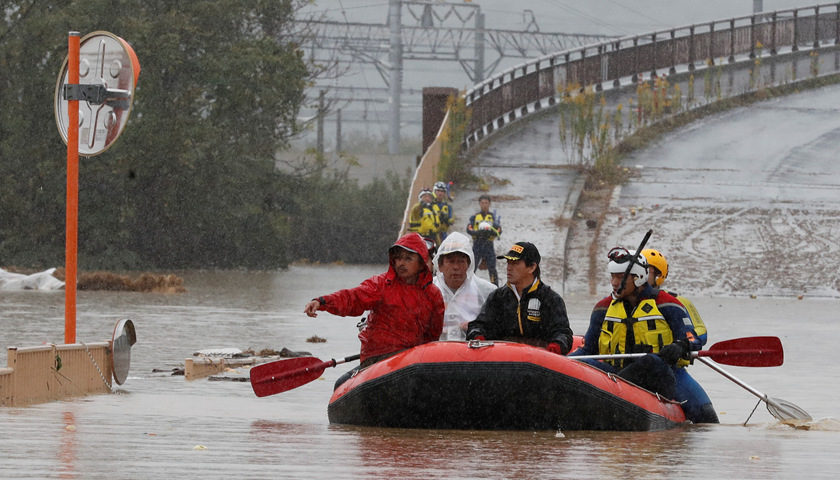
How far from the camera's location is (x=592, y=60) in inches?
1631

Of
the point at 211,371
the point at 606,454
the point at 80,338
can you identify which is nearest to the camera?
the point at 606,454

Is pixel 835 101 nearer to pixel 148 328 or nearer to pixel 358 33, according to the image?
pixel 148 328

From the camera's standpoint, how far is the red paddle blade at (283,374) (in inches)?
404

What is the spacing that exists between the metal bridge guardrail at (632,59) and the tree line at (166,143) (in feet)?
21.0

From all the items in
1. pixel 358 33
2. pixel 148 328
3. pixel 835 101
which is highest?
pixel 358 33

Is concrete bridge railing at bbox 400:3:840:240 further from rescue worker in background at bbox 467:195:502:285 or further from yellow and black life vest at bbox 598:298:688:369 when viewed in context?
yellow and black life vest at bbox 598:298:688:369

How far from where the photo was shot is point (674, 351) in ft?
31.3

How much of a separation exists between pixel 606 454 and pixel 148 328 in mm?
11183

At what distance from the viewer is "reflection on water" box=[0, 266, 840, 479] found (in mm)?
6586

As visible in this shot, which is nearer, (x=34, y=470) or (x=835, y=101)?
(x=34, y=470)

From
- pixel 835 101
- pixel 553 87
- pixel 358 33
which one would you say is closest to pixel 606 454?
pixel 553 87

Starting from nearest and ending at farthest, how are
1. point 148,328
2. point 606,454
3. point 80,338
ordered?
1. point 606,454
2. point 80,338
3. point 148,328

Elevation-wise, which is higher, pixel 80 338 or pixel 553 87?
pixel 553 87

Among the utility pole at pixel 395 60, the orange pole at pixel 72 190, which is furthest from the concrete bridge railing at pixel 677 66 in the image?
the orange pole at pixel 72 190
